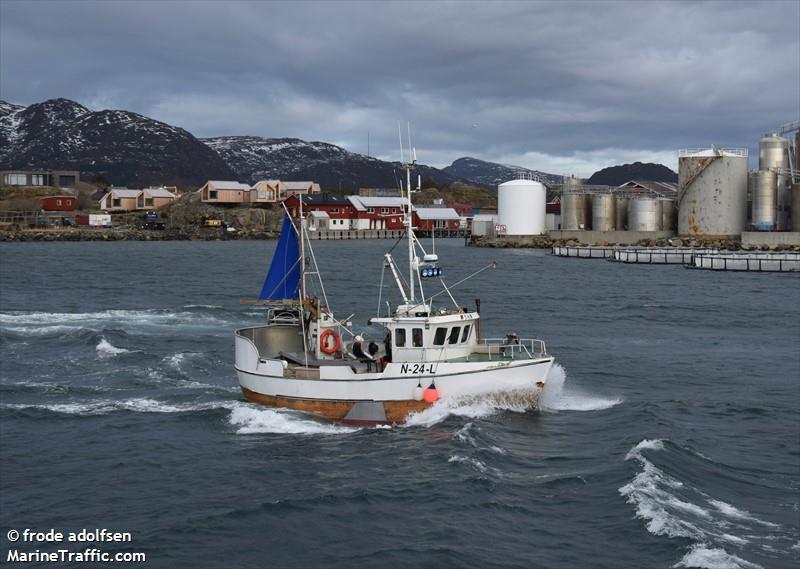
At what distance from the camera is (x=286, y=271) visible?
3073 cm

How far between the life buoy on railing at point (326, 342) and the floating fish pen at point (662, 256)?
72232mm

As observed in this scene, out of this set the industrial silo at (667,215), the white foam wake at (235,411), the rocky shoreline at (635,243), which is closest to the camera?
the white foam wake at (235,411)

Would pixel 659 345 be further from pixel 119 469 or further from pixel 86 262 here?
pixel 86 262

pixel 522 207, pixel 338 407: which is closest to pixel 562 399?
pixel 338 407

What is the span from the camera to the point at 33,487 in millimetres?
21922

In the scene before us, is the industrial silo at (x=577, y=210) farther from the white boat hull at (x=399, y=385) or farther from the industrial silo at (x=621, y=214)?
the white boat hull at (x=399, y=385)

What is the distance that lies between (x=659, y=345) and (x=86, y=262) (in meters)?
71.5

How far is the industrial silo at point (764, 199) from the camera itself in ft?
331

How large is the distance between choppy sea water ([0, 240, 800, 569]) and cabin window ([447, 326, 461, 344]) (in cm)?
208

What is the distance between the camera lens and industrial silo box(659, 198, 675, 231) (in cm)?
11762

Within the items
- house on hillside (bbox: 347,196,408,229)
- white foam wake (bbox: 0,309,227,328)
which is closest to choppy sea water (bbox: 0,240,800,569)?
white foam wake (bbox: 0,309,227,328)

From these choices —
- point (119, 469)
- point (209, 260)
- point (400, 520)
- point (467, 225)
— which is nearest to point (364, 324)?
point (119, 469)

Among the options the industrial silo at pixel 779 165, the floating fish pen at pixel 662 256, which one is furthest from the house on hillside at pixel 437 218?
the floating fish pen at pixel 662 256

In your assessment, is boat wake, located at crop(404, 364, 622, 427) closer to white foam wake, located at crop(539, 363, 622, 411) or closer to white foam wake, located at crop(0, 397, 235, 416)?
white foam wake, located at crop(539, 363, 622, 411)
